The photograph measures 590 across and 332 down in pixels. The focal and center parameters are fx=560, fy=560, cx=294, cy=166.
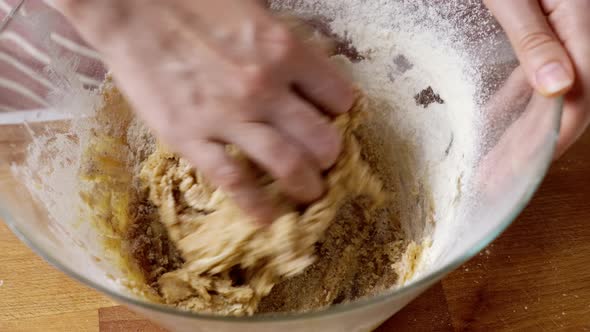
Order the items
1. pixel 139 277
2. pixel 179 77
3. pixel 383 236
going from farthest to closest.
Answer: pixel 383 236
pixel 139 277
pixel 179 77

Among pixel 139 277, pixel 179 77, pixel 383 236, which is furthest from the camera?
pixel 383 236

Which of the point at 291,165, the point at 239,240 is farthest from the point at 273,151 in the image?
the point at 239,240

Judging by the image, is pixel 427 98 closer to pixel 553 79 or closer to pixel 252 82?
pixel 553 79

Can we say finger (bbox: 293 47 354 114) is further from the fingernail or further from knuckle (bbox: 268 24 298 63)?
the fingernail

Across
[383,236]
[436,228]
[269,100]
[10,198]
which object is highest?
[269,100]

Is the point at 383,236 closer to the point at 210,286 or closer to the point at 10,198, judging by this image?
the point at 210,286

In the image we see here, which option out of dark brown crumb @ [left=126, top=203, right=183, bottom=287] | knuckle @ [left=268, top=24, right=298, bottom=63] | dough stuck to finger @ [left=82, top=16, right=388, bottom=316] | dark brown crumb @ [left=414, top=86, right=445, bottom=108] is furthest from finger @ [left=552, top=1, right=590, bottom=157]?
dark brown crumb @ [left=126, top=203, right=183, bottom=287]

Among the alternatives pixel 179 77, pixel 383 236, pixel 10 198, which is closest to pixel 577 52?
pixel 383 236
